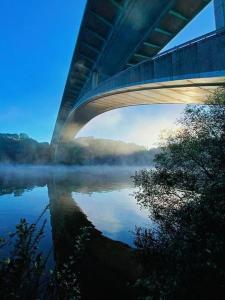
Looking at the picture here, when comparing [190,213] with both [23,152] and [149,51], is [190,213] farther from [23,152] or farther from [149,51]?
[23,152]

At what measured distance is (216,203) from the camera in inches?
267

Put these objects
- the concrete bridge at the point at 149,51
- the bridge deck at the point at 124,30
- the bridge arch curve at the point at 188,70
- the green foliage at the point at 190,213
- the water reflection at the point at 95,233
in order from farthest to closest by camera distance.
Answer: the bridge deck at the point at 124,30, the concrete bridge at the point at 149,51, the bridge arch curve at the point at 188,70, the water reflection at the point at 95,233, the green foliage at the point at 190,213

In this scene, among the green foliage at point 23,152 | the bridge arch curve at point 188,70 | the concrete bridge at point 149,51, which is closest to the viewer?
the bridge arch curve at point 188,70

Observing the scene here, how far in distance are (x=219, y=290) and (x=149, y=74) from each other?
11.6 meters

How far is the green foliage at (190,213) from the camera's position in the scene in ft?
18.2

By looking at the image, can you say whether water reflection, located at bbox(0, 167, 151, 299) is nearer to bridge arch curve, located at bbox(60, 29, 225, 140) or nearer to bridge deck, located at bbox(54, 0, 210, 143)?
bridge arch curve, located at bbox(60, 29, 225, 140)

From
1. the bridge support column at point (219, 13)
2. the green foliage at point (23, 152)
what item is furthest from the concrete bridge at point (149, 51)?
the green foliage at point (23, 152)

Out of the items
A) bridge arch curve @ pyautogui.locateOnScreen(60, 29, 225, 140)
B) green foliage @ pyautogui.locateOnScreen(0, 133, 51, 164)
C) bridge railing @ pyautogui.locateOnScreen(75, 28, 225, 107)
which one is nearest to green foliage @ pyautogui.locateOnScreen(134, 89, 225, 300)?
bridge arch curve @ pyautogui.locateOnScreen(60, 29, 225, 140)

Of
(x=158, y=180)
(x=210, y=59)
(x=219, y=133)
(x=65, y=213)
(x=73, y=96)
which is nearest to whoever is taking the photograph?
(x=219, y=133)

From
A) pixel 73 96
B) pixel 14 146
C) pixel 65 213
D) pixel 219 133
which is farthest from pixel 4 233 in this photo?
pixel 14 146

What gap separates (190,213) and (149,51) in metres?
15.8

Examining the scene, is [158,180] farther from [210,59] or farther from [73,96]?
[73,96]

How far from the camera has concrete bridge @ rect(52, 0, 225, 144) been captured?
9617 mm

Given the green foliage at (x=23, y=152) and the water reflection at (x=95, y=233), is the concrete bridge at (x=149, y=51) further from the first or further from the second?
the green foliage at (x=23, y=152)
